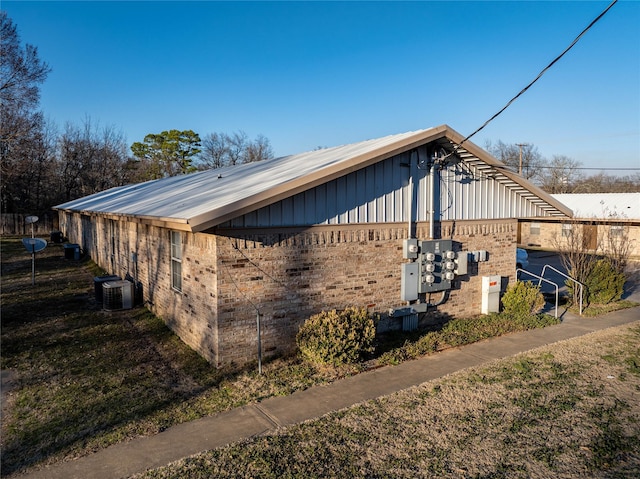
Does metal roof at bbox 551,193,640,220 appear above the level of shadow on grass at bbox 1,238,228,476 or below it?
above

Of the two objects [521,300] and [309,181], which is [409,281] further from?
[521,300]

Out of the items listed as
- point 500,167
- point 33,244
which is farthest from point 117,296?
point 500,167

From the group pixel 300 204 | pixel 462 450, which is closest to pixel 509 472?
pixel 462 450

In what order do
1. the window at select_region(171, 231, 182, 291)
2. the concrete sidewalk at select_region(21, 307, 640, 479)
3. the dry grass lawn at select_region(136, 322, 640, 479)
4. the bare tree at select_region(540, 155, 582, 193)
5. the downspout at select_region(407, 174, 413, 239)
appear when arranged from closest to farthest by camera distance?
the dry grass lawn at select_region(136, 322, 640, 479) → the concrete sidewalk at select_region(21, 307, 640, 479) → the window at select_region(171, 231, 182, 291) → the downspout at select_region(407, 174, 413, 239) → the bare tree at select_region(540, 155, 582, 193)

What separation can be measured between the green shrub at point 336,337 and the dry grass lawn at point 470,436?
119 cm

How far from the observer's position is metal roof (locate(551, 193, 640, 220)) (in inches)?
1025

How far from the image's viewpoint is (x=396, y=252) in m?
9.80

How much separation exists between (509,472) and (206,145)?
6051 cm

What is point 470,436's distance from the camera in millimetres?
5656

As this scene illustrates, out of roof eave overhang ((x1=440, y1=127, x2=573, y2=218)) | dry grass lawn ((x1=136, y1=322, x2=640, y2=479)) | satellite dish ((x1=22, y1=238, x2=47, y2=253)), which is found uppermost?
roof eave overhang ((x1=440, y1=127, x2=573, y2=218))

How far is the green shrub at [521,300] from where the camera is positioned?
11383 mm

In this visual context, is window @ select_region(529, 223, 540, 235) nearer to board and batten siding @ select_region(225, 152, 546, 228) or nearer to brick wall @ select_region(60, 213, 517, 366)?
board and batten siding @ select_region(225, 152, 546, 228)

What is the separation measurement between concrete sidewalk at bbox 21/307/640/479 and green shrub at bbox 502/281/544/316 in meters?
1.52

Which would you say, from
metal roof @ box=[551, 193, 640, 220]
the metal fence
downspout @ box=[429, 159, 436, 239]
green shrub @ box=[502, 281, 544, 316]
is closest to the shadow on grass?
downspout @ box=[429, 159, 436, 239]
